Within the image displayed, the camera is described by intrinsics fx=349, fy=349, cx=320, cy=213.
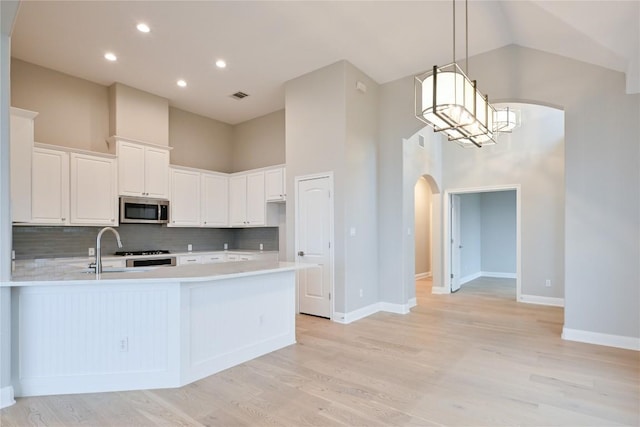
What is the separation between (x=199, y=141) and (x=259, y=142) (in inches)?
47.5

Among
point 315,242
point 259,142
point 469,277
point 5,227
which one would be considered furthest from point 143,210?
point 469,277

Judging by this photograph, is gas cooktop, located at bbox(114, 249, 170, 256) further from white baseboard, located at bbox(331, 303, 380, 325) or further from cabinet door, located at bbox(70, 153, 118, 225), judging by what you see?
white baseboard, located at bbox(331, 303, 380, 325)

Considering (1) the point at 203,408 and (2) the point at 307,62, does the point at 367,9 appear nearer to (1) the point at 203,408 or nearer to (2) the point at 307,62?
(2) the point at 307,62

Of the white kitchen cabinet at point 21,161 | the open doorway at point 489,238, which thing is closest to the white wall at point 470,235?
the open doorway at point 489,238

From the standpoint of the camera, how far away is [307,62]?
4926 mm

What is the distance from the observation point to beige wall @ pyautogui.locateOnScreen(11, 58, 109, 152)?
193 inches

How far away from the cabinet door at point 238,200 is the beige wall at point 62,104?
228 cm

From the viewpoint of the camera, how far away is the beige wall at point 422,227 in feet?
29.2

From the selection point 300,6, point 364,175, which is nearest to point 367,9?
point 300,6

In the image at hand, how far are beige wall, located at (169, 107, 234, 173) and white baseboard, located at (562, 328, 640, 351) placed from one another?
647 cm

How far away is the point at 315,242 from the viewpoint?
515 centimetres

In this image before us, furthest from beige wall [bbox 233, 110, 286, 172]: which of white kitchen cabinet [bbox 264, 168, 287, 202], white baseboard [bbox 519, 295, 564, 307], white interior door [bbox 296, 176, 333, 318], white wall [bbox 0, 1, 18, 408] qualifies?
white baseboard [bbox 519, 295, 564, 307]

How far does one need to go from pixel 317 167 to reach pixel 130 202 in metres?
3.05

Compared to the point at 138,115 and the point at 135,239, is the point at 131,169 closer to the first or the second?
the point at 138,115
